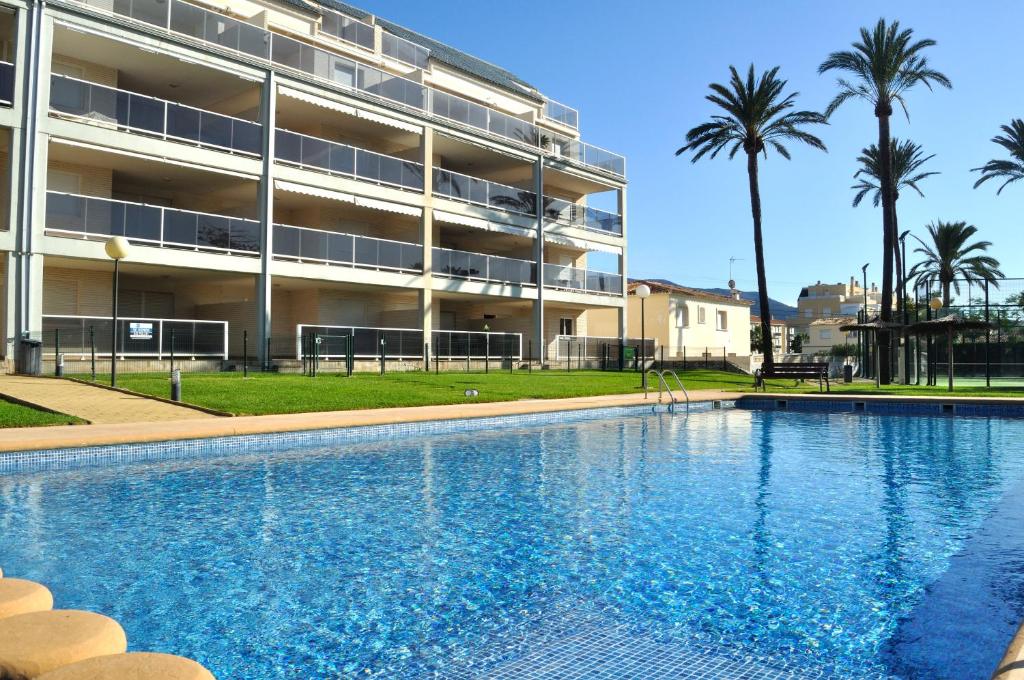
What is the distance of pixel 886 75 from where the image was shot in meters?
29.1

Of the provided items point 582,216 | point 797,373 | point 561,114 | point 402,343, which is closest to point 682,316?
point 582,216

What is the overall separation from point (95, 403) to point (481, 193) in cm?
1924

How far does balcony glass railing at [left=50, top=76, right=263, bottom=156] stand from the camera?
19.3 m

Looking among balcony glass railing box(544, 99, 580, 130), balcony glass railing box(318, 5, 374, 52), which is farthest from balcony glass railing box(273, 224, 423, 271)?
balcony glass railing box(544, 99, 580, 130)

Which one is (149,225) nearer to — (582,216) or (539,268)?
(539,268)

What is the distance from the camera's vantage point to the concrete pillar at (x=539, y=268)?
3114 centimetres

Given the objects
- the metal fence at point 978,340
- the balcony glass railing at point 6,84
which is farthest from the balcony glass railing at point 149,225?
the metal fence at point 978,340

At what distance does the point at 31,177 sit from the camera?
59.9 feet

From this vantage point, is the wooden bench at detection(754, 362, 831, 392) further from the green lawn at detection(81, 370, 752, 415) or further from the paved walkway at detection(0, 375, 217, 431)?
the paved walkway at detection(0, 375, 217, 431)

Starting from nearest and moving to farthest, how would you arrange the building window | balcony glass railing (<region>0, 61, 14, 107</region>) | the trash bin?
the trash bin → balcony glass railing (<region>0, 61, 14, 107</region>) → the building window

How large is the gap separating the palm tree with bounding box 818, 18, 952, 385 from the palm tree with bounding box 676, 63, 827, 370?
1899 millimetres

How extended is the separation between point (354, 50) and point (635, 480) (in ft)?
82.2

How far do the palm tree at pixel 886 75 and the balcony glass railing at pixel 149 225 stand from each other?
2300 cm

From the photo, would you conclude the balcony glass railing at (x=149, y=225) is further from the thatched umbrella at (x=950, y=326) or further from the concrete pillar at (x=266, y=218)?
the thatched umbrella at (x=950, y=326)
